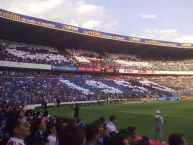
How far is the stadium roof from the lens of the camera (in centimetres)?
5638

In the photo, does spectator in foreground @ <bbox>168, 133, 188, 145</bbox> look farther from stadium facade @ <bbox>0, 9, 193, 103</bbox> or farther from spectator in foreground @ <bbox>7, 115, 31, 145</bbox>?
stadium facade @ <bbox>0, 9, 193, 103</bbox>

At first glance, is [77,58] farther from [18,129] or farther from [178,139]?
[178,139]

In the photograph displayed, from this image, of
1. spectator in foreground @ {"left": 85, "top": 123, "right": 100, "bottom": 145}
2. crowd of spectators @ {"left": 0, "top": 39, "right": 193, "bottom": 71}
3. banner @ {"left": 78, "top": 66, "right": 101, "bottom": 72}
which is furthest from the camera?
banner @ {"left": 78, "top": 66, "right": 101, "bottom": 72}

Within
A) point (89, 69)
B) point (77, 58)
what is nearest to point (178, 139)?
point (89, 69)

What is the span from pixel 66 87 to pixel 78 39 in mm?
12076

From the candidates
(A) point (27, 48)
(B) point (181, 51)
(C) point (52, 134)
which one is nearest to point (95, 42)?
(A) point (27, 48)

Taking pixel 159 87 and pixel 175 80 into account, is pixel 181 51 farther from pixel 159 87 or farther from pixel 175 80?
pixel 159 87

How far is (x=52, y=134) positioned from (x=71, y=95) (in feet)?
160

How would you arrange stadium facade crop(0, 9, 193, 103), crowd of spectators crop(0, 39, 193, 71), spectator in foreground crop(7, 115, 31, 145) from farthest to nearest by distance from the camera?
crowd of spectators crop(0, 39, 193, 71)
stadium facade crop(0, 9, 193, 103)
spectator in foreground crop(7, 115, 31, 145)

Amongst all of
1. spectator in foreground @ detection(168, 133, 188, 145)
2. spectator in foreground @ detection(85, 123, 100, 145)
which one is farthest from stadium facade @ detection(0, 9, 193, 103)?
spectator in foreground @ detection(168, 133, 188, 145)

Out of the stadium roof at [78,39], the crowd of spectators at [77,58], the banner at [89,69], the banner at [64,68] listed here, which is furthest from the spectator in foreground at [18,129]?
the banner at [89,69]

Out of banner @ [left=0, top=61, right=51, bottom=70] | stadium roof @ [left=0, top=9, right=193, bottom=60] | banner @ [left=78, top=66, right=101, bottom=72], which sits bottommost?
banner @ [left=78, top=66, right=101, bottom=72]

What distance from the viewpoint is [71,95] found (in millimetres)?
59375

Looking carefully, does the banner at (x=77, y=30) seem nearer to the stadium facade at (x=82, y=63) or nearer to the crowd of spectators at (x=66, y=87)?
the stadium facade at (x=82, y=63)
